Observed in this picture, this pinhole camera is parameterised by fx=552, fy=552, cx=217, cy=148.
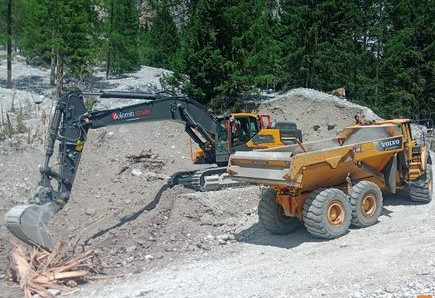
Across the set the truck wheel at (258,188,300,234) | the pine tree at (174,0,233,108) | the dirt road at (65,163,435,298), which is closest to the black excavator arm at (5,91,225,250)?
the dirt road at (65,163,435,298)

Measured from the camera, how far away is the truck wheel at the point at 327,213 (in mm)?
9039

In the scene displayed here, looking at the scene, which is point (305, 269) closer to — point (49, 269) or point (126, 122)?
point (49, 269)

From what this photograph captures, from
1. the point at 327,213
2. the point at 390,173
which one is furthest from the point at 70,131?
the point at 390,173

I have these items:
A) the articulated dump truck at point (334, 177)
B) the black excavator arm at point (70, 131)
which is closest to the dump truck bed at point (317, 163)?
the articulated dump truck at point (334, 177)

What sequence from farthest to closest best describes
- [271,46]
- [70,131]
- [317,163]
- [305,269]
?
[271,46]
[70,131]
[317,163]
[305,269]

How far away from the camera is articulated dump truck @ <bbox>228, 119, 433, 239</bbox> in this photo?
895 centimetres

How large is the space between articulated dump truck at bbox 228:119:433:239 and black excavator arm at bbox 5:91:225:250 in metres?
2.57

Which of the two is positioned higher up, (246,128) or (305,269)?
(246,128)

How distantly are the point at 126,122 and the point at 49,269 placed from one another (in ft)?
11.9

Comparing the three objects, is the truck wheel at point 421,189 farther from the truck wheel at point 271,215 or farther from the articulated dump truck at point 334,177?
the truck wheel at point 271,215

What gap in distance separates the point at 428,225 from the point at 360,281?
11.0 feet

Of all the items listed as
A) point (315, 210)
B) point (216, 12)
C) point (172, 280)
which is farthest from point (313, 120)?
point (172, 280)

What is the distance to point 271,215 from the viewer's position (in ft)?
32.1

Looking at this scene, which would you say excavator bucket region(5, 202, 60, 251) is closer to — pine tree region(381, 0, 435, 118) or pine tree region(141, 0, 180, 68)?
pine tree region(381, 0, 435, 118)
